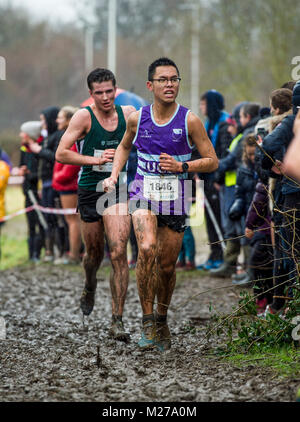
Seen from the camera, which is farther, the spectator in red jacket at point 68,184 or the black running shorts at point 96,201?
the spectator in red jacket at point 68,184

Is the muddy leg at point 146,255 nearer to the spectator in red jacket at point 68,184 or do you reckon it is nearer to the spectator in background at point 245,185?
the spectator in background at point 245,185

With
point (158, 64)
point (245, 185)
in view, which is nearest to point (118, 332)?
point (158, 64)

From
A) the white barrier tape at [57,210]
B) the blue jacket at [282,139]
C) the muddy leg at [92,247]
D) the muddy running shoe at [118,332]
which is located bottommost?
the muddy running shoe at [118,332]

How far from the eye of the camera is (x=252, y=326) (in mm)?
5828

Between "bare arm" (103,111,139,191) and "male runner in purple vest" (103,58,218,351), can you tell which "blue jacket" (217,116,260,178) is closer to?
"bare arm" (103,111,139,191)

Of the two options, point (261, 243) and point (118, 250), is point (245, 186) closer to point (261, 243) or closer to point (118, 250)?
point (261, 243)

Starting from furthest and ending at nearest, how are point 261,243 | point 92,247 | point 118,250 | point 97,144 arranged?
point 261,243 < point 92,247 < point 97,144 < point 118,250

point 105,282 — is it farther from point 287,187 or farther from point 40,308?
point 287,187

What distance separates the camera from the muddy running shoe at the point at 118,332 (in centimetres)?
664

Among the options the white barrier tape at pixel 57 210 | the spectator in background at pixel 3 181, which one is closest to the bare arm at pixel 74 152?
the white barrier tape at pixel 57 210

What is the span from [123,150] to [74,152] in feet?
1.70

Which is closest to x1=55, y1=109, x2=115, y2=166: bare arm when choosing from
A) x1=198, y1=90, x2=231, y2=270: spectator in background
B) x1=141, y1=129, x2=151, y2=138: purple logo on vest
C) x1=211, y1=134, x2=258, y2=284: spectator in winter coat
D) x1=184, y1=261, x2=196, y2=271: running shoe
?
x1=141, y1=129, x2=151, y2=138: purple logo on vest

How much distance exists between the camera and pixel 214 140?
11.1 metres

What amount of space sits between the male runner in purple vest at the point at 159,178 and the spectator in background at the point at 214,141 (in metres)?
4.14
